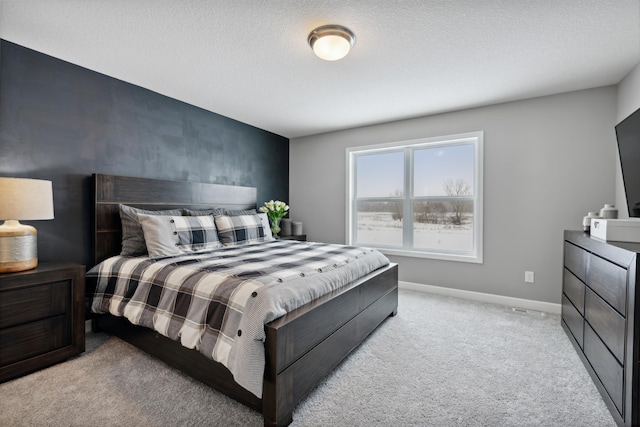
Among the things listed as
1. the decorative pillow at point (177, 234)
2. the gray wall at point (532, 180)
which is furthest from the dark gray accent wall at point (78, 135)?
the gray wall at point (532, 180)

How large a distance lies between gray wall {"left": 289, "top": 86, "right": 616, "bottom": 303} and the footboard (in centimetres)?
182

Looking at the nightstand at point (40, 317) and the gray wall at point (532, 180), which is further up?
the gray wall at point (532, 180)

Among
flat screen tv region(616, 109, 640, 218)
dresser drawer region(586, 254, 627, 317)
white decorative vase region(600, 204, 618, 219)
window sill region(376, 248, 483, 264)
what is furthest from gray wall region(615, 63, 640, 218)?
window sill region(376, 248, 483, 264)

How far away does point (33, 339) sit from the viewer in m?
1.94

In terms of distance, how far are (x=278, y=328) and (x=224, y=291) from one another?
1.43ft

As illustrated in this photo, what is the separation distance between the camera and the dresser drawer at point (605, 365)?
1502 mm

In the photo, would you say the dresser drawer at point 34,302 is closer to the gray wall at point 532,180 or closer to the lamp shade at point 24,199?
the lamp shade at point 24,199

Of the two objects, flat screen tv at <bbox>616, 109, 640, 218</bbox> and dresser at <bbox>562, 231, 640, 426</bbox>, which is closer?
dresser at <bbox>562, 231, 640, 426</bbox>

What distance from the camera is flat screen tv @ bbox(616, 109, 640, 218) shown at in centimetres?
192

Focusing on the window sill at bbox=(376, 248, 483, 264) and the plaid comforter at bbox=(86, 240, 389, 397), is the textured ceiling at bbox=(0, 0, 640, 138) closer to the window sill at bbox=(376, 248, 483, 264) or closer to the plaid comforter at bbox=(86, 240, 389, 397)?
the plaid comforter at bbox=(86, 240, 389, 397)

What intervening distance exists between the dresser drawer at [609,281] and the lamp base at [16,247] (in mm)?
3593

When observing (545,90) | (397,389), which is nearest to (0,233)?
(397,389)

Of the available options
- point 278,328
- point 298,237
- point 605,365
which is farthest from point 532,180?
point 278,328

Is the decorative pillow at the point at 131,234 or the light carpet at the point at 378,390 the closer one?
the light carpet at the point at 378,390
